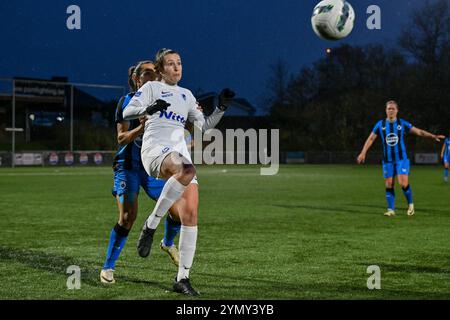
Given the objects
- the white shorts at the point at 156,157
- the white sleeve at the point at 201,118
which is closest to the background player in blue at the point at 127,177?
the white shorts at the point at 156,157

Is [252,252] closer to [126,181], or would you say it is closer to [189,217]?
[126,181]

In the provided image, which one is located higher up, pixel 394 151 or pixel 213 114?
pixel 213 114

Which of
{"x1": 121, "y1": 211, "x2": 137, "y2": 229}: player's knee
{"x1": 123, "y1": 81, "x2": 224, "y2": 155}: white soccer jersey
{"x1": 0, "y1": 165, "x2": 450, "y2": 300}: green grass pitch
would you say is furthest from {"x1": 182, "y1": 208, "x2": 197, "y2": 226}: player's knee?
{"x1": 121, "y1": 211, "x2": 137, "y2": 229}: player's knee

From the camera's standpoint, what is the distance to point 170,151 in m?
5.75

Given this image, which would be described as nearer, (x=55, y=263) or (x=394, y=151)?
(x=55, y=263)

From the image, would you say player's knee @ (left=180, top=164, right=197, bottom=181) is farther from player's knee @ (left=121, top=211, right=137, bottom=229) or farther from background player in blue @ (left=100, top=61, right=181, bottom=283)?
player's knee @ (left=121, top=211, right=137, bottom=229)

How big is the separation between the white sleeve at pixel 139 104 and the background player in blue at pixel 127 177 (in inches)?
10.7

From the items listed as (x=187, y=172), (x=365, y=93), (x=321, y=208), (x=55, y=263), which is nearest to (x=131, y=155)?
(x=187, y=172)

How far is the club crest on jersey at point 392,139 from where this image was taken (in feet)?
45.8

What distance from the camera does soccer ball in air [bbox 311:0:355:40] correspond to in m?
9.67

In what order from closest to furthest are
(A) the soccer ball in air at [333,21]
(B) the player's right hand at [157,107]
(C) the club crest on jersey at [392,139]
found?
(B) the player's right hand at [157,107] → (A) the soccer ball in air at [333,21] → (C) the club crest on jersey at [392,139]

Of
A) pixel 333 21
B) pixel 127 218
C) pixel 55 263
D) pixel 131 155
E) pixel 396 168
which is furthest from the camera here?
pixel 396 168

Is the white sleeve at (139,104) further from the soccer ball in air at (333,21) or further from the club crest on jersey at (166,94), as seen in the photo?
the soccer ball in air at (333,21)

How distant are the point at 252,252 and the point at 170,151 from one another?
10.1 feet
